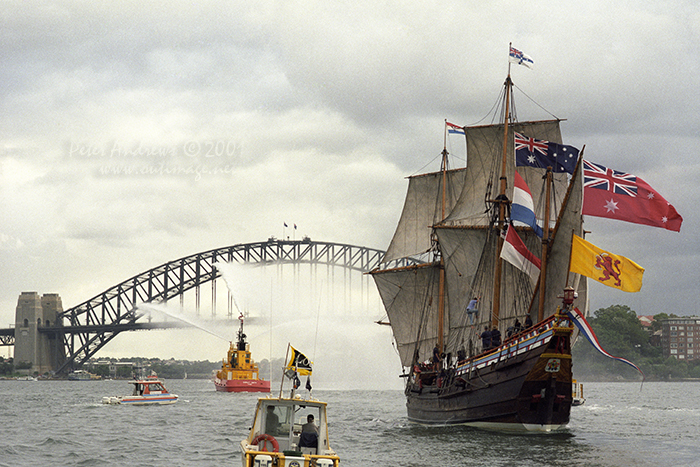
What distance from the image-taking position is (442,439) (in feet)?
129

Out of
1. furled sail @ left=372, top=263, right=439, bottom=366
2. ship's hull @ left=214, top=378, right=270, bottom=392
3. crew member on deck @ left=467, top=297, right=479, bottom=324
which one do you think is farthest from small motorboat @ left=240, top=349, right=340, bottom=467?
ship's hull @ left=214, top=378, right=270, bottom=392

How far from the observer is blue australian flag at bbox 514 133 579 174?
48.2 m

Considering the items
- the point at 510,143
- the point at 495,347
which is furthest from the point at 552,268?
the point at 510,143

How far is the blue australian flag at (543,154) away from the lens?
48219 mm

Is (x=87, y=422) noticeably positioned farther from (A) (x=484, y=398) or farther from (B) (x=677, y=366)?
(B) (x=677, y=366)

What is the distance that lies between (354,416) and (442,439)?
55.1 ft

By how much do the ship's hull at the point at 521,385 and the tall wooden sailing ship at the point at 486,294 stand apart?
2.1 inches

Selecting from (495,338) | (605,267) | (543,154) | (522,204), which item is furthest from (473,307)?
(605,267)

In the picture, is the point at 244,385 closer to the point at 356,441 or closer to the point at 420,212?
the point at 420,212

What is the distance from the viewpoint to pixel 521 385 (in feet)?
130

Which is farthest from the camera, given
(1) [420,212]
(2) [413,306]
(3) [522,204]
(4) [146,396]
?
(1) [420,212]

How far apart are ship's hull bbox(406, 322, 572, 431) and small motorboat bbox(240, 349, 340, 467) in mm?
18391

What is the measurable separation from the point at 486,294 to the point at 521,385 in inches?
492

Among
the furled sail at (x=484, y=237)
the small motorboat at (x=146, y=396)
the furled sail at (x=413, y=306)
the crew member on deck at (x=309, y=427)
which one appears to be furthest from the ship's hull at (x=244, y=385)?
the crew member on deck at (x=309, y=427)
